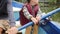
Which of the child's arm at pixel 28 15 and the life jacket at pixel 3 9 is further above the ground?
the life jacket at pixel 3 9

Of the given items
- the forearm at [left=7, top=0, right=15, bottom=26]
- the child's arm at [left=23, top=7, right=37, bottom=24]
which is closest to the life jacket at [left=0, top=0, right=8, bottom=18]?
the forearm at [left=7, top=0, right=15, bottom=26]

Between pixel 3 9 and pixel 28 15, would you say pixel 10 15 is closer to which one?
pixel 3 9

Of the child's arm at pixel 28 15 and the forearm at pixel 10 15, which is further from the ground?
the forearm at pixel 10 15

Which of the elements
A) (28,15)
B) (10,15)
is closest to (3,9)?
(10,15)

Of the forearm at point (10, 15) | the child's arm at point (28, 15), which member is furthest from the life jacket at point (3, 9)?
the child's arm at point (28, 15)

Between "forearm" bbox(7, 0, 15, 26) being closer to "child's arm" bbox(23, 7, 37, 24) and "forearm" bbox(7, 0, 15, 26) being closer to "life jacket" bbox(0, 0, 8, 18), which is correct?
"life jacket" bbox(0, 0, 8, 18)

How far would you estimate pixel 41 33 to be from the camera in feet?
7.54

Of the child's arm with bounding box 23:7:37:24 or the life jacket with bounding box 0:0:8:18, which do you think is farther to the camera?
the child's arm with bounding box 23:7:37:24

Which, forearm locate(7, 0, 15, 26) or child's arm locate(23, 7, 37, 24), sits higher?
forearm locate(7, 0, 15, 26)

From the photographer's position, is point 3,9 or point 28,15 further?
point 28,15

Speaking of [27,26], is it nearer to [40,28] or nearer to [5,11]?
[40,28]

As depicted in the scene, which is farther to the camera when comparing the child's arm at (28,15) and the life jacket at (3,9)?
the child's arm at (28,15)

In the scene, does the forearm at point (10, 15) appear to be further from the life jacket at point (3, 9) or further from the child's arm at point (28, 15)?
the child's arm at point (28, 15)

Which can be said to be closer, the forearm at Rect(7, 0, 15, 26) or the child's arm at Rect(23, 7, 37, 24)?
the forearm at Rect(7, 0, 15, 26)
